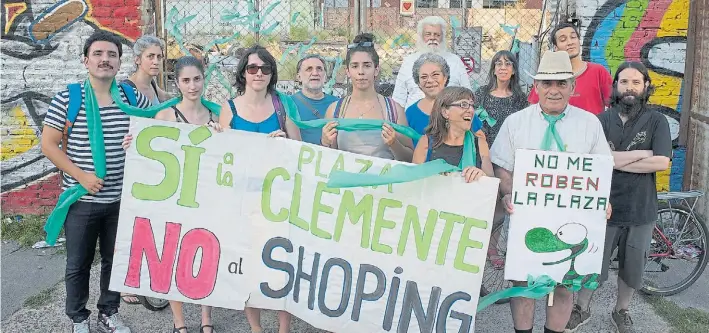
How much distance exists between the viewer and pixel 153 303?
4.48m

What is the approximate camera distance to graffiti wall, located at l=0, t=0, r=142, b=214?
→ 6.06 metres

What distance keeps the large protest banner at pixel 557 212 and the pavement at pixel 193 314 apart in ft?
3.77

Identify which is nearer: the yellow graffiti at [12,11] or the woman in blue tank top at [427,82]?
the woman in blue tank top at [427,82]

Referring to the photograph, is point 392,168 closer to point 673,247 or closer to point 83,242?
point 83,242

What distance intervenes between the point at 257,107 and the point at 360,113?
61 centimetres

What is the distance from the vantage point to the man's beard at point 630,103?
380 centimetres

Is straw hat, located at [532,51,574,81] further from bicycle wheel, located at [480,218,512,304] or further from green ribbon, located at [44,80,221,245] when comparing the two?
green ribbon, located at [44,80,221,245]

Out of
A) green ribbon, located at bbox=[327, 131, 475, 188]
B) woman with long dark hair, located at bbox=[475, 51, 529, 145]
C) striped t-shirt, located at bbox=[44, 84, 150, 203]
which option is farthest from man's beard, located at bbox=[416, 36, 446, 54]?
striped t-shirt, located at bbox=[44, 84, 150, 203]

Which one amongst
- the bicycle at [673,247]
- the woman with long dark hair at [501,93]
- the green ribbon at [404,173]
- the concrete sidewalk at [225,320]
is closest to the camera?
the green ribbon at [404,173]

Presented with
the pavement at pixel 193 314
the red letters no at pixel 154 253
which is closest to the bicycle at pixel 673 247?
the pavement at pixel 193 314

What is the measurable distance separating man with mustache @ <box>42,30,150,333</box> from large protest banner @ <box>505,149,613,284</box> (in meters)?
2.34

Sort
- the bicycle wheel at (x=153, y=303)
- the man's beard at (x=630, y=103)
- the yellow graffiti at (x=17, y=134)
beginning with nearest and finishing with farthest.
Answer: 1. the man's beard at (x=630, y=103)
2. the bicycle wheel at (x=153, y=303)
3. the yellow graffiti at (x=17, y=134)

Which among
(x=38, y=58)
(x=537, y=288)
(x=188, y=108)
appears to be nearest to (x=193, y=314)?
(x=188, y=108)

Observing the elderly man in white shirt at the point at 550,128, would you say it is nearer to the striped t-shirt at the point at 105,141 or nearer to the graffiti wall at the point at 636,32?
the striped t-shirt at the point at 105,141
